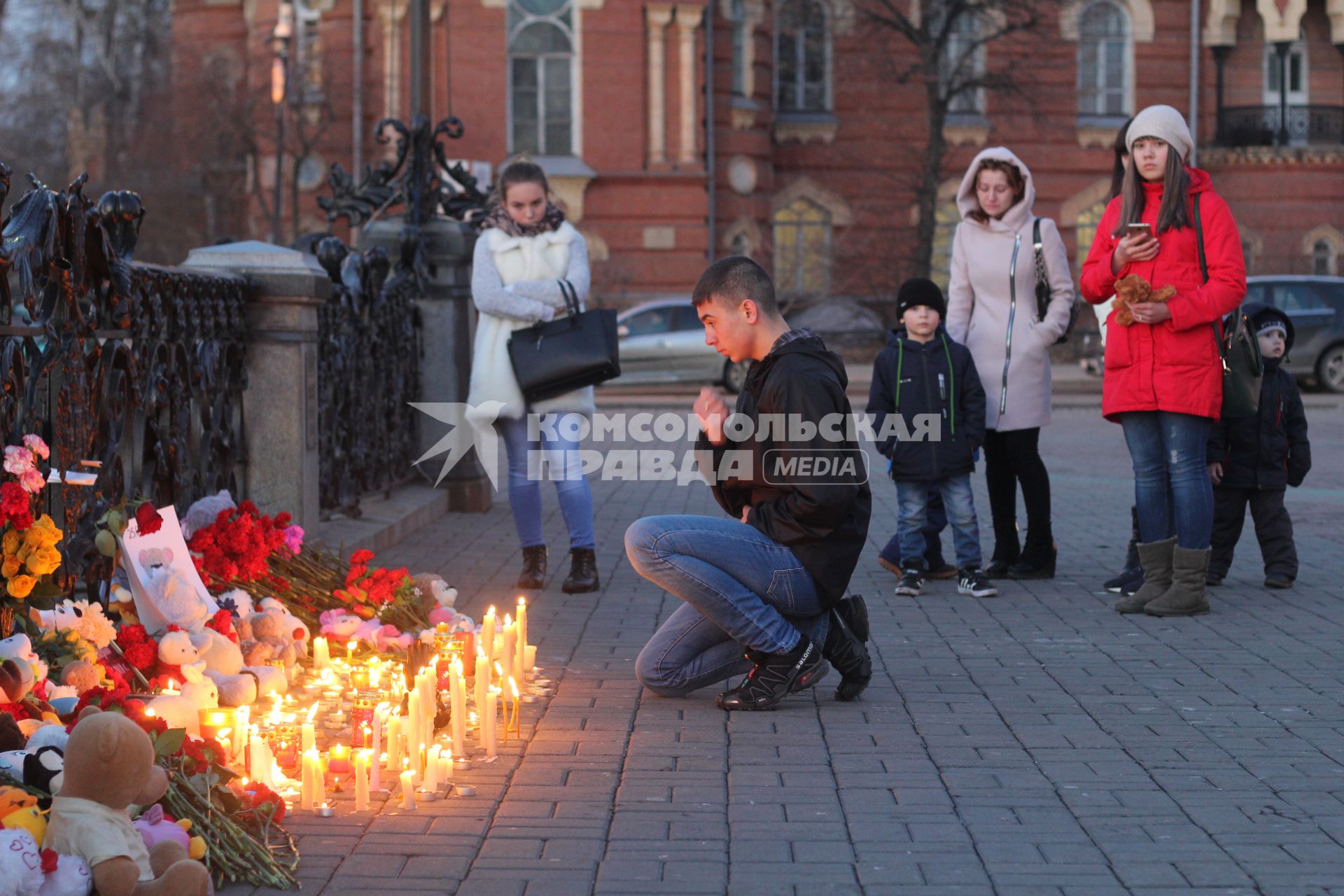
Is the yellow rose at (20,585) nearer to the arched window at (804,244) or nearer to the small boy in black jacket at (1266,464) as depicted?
the small boy in black jacket at (1266,464)

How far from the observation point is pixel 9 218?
213 inches

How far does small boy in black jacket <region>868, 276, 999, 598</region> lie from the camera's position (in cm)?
866

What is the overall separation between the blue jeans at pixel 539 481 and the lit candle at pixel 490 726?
11.1ft

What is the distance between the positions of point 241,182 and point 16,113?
13.1 m

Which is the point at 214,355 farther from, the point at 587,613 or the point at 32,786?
the point at 32,786

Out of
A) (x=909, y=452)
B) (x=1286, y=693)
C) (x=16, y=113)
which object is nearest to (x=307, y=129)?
(x=16, y=113)

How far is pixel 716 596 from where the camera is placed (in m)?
5.82

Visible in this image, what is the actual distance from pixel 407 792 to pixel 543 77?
32159mm

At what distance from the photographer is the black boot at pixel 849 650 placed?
5.98 metres

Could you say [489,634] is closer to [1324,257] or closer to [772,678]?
[772,678]

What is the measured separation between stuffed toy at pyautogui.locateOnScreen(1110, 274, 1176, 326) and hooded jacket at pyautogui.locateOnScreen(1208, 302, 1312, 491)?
1.05 m

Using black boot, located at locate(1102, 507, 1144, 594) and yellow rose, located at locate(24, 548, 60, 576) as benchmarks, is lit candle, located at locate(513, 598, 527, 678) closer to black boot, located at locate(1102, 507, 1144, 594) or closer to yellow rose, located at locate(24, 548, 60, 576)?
yellow rose, located at locate(24, 548, 60, 576)

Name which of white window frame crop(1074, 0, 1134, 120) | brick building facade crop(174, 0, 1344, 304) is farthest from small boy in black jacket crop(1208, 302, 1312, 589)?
white window frame crop(1074, 0, 1134, 120)

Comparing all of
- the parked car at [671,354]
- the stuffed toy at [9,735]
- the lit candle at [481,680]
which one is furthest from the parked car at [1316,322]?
the stuffed toy at [9,735]
